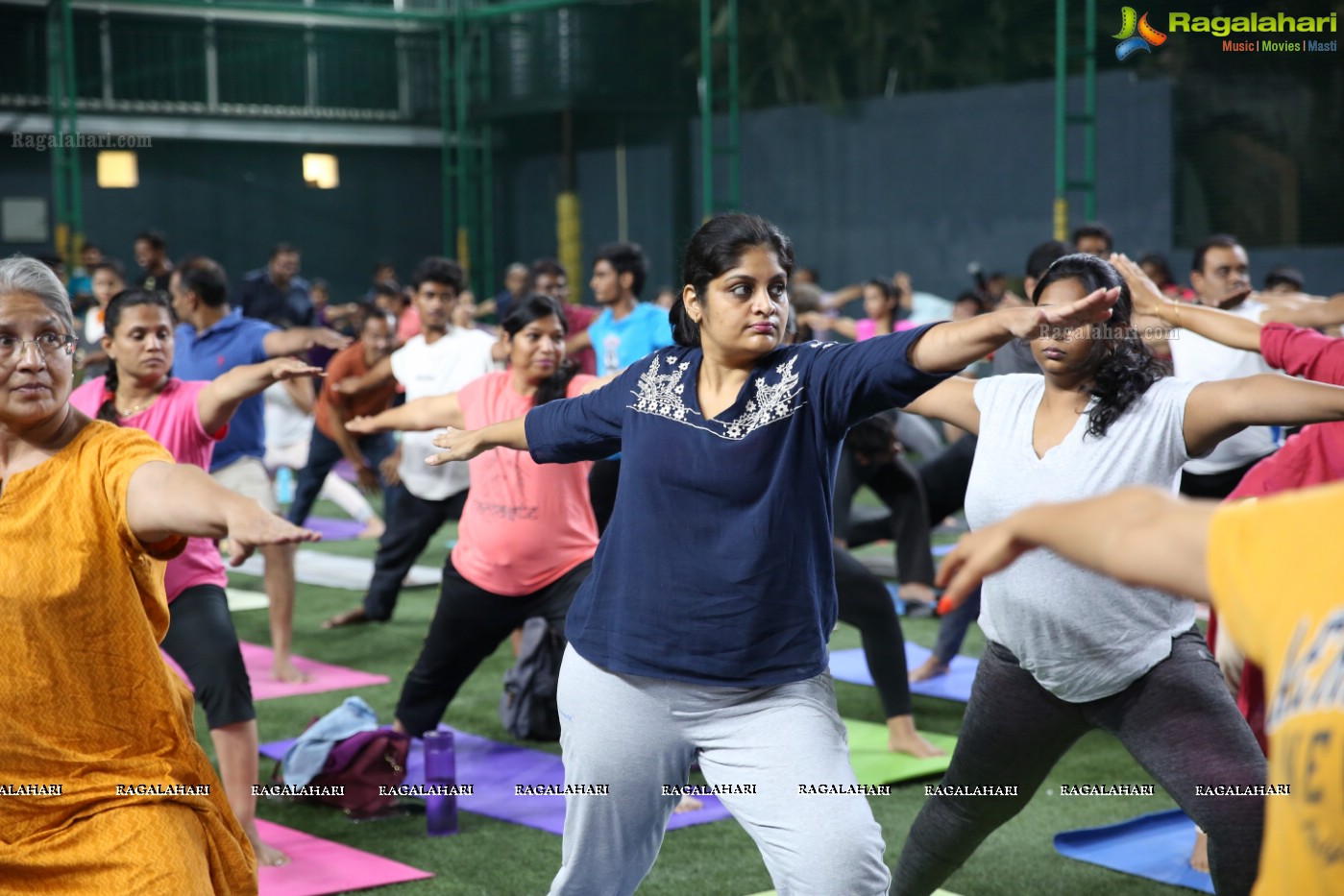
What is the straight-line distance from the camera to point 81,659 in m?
2.44

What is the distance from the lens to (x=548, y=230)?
18.7 meters

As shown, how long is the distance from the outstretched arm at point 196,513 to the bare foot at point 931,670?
172 inches

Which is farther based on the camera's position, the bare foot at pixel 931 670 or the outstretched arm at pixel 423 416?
the bare foot at pixel 931 670

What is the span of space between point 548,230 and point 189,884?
1665 cm

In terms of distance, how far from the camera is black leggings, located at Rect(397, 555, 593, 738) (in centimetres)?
482

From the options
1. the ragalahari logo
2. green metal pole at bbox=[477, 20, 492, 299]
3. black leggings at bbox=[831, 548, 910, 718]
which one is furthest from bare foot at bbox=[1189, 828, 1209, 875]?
green metal pole at bbox=[477, 20, 492, 299]

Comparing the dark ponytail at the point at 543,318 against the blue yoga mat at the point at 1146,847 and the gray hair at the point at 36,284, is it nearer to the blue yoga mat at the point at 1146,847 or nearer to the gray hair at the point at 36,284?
the blue yoga mat at the point at 1146,847

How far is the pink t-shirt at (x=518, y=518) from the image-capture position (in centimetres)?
479

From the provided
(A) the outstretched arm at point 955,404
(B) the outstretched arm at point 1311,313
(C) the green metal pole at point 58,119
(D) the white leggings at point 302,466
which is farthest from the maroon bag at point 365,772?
(C) the green metal pole at point 58,119

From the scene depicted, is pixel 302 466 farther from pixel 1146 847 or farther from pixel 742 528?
pixel 742 528

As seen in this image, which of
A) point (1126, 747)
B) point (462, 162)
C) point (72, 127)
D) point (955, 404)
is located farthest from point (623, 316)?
point (462, 162)

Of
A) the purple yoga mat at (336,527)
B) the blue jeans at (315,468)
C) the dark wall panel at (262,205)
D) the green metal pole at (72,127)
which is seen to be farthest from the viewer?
the dark wall panel at (262,205)

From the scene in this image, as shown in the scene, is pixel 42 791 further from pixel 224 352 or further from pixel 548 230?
pixel 548 230

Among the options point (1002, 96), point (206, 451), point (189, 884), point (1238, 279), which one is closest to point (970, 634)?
point (1238, 279)
